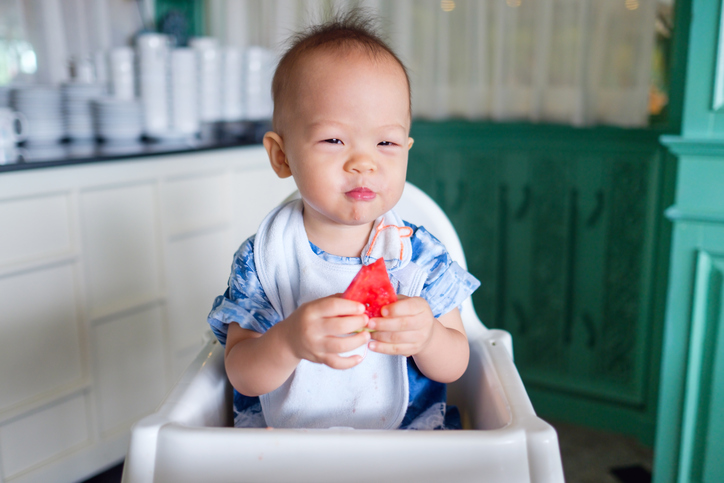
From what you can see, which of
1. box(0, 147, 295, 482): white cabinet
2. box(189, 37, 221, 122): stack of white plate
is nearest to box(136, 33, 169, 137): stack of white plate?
box(189, 37, 221, 122): stack of white plate

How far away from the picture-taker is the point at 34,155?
61.1 inches

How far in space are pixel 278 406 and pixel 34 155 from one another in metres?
1.13

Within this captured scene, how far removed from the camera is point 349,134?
757 mm

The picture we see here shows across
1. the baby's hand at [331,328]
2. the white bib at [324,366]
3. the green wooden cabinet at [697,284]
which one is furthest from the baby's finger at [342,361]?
the green wooden cabinet at [697,284]

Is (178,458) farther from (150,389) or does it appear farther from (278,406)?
(150,389)

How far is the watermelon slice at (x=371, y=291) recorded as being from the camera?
2.15ft

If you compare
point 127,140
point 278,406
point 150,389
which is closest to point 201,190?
point 127,140

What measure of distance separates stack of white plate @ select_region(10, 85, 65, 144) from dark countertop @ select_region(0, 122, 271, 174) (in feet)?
0.10

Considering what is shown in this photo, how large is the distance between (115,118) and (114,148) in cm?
14

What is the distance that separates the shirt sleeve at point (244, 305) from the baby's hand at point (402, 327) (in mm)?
208

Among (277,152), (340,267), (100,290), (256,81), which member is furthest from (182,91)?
(340,267)

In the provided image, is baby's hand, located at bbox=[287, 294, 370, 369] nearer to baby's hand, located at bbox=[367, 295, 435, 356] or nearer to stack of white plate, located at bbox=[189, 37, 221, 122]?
baby's hand, located at bbox=[367, 295, 435, 356]

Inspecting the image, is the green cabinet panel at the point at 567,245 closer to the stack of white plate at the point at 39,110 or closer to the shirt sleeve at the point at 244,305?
the stack of white plate at the point at 39,110

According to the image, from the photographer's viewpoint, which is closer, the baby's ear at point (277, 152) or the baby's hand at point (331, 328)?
the baby's hand at point (331, 328)
